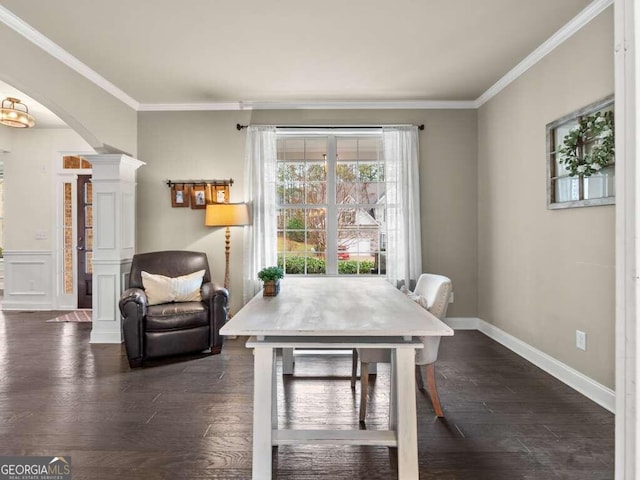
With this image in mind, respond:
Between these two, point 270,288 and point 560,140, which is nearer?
point 270,288

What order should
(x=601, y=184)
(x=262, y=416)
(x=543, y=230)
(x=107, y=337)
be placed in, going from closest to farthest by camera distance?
(x=262, y=416)
(x=601, y=184)
(x=543, y=230)
(x=107, y=337)

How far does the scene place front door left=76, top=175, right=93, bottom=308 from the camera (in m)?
6.29

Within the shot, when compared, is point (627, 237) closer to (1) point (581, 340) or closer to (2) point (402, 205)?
(1) point (581, 340)

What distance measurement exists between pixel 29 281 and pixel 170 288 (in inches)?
147

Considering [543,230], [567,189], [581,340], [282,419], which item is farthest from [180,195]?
[581,340]

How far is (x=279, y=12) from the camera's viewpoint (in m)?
2.95

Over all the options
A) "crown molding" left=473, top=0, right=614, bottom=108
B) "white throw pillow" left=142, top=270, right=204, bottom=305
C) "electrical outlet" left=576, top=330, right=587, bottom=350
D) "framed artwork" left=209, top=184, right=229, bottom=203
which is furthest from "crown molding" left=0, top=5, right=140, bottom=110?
"electrical outlet" left=576, top=330, right=587, bottom=350

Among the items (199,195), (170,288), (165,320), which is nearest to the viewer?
(165,320)

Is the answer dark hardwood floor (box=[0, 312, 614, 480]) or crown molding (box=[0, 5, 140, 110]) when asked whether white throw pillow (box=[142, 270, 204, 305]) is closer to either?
dark hardwood floor (box=[0, 312, 614, 480])

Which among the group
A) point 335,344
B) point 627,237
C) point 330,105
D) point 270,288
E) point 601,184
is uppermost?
point 330,105

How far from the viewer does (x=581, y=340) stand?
9.98 ft

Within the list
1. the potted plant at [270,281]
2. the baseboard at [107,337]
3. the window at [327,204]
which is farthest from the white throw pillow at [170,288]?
the potted plant at [270,281]

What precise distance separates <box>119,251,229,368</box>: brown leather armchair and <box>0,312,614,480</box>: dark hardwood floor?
0.54 feet

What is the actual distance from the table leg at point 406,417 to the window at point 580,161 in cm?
178
